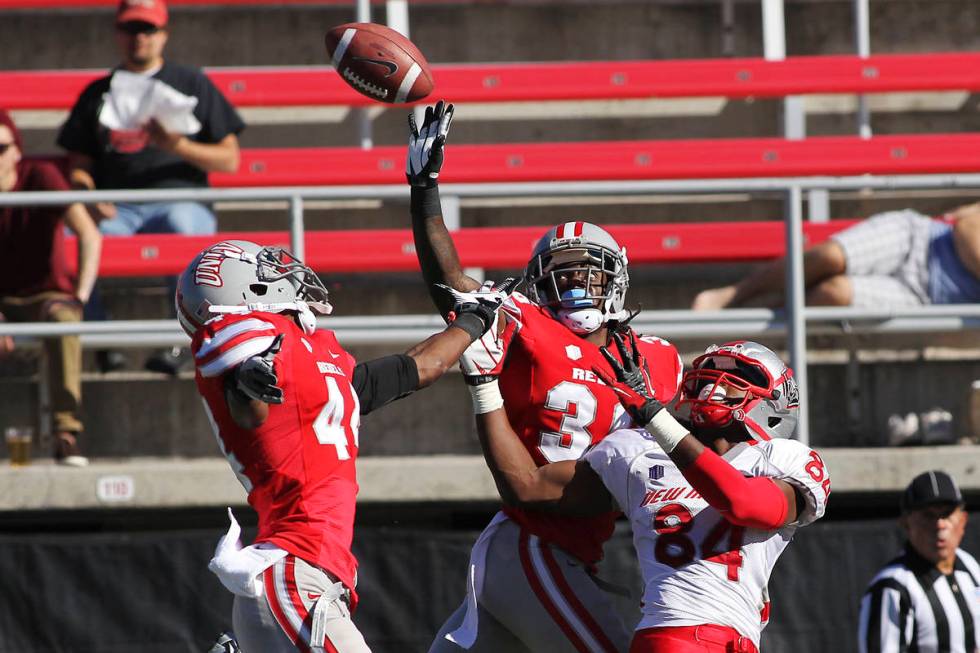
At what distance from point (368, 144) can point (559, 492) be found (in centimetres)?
399

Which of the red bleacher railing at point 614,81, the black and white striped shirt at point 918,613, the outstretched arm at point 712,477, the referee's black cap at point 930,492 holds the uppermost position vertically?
the red bleacher railing at point 614,81

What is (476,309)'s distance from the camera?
368 centimetres

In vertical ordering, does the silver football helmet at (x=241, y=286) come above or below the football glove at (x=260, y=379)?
above

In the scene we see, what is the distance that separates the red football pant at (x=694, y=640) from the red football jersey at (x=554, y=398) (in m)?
0.62

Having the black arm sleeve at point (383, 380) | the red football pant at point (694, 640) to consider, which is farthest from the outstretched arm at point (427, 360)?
the red football pant at point (694, 640)

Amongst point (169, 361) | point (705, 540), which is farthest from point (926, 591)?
point (169, 361)

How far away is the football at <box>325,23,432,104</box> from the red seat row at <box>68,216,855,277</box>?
5.59 feet

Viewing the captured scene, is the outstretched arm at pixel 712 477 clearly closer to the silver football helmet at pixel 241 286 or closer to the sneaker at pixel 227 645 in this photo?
the silver football helmet at pixel 241 286

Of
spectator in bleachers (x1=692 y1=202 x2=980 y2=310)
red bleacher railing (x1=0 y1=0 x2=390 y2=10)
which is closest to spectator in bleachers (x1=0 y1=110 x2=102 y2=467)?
red bleacher railing (x1=0 y1=0 x2=390 y2=10)

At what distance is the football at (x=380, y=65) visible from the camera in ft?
15.1

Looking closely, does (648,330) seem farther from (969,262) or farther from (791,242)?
(969,262)

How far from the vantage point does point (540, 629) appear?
3.72 metres

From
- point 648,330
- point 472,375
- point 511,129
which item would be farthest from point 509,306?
point 511,129

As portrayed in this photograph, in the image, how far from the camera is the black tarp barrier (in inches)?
220
